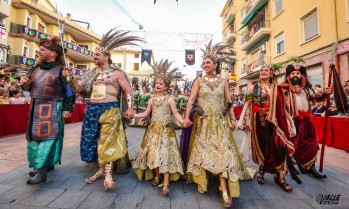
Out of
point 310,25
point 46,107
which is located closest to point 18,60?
point 46,107

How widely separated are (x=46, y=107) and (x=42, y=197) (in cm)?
132

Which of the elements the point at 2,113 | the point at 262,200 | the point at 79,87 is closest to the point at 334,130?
the point at 262,200

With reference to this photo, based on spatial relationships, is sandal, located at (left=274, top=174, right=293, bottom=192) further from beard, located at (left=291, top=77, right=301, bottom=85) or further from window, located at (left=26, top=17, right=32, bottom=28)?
window, located at (left=26, top=17, right=32, bottom=28)

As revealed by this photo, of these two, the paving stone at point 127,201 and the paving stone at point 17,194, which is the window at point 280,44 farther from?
the paving stone at point 17,194

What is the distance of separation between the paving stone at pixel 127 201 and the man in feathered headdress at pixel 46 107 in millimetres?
1350

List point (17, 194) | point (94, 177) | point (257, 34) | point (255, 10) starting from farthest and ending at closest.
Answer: point (255, 10), point (257, 34), point (94, 177), point (17, 194)

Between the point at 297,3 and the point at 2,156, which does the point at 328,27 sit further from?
the point at 2,156

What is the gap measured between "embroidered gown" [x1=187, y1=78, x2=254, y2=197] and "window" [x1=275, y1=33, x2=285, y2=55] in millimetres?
15675

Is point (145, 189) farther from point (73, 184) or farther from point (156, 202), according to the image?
point (73, 184)

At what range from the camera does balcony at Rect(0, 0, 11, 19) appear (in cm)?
1820

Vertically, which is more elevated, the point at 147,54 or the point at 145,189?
the point at 147,54

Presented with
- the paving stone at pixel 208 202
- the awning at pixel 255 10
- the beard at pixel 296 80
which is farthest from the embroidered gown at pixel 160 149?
the awning at pixel 255 10

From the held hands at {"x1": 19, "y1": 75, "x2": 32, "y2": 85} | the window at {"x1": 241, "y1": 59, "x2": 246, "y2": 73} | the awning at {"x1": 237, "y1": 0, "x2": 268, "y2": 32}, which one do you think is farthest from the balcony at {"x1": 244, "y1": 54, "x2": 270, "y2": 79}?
the held hands at {"x1": 19, "y1": 75, "x2": 32, "y2": 85}

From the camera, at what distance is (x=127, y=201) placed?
7.93 ft
